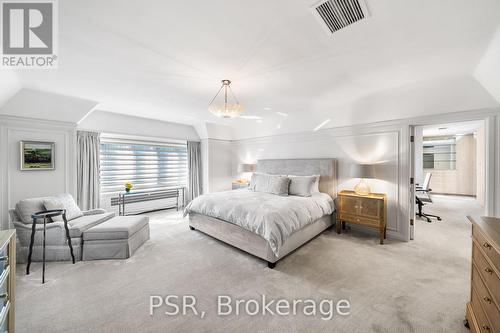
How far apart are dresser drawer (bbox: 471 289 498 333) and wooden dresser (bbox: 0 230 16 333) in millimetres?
3103

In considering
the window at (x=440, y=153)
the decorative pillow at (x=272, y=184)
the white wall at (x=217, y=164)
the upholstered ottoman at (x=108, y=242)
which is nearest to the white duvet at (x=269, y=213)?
the decorative pillow at (x=272, y=184)

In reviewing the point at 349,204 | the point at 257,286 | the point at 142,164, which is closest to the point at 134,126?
the point at 142,164

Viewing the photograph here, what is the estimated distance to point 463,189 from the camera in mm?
6949

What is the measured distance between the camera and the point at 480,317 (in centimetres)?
134

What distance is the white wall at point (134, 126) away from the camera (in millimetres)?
4230

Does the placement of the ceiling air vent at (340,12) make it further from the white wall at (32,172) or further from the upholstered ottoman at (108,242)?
the white wall at (32,172)

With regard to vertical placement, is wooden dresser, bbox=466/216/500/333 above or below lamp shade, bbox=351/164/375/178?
below

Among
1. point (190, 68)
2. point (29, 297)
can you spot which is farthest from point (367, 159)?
point (29, 297)

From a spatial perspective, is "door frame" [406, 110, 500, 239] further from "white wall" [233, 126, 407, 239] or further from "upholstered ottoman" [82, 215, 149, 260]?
"upholstered ottoman" [82, 215, 149, 260]

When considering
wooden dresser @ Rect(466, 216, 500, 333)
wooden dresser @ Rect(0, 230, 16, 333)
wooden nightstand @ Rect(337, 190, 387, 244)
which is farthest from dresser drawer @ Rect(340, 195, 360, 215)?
wooden dresser @ Rect(0, 230, 16, 333)

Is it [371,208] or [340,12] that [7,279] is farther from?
[371,208]

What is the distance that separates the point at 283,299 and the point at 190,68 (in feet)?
9.39

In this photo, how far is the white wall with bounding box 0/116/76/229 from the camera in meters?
3.08

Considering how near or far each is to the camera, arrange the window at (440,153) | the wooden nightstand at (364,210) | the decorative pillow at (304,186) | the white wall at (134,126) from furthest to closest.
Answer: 1. the window at (440,153)
2. the white wall at (134,126)
3. the decorative pillow at (304,186)
4. the wooden nightstand at (364,210)
